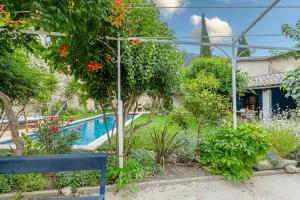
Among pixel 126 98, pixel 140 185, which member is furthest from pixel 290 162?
pixel 126 98

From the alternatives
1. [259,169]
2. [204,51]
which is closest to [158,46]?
[259,169]

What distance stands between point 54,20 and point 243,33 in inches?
166

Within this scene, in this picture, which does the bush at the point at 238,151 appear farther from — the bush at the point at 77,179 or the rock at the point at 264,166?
the bush at the point at 77,179

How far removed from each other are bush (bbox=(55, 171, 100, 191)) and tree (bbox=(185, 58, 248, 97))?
1074 cm

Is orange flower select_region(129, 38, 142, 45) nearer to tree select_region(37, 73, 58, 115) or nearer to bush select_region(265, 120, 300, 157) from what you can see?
tree select_region(37, 73, 58, 115)

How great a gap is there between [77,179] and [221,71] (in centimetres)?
1251

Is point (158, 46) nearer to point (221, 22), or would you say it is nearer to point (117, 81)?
point (117, 81)

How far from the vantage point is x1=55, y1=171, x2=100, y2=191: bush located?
4832mm

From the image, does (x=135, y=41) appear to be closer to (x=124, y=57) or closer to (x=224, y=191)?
(x=124, y=57)

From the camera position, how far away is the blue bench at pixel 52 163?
10.6ft

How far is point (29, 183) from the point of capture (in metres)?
4.73

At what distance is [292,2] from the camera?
559 cm

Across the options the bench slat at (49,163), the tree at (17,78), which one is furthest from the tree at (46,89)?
the bench slat at (49,163)

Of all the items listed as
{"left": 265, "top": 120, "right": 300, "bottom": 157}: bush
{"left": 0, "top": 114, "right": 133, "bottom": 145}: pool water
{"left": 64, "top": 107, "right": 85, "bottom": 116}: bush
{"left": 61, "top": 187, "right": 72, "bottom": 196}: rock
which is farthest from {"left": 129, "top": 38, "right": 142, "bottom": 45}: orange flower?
{"left": 64, "top": 107, "right": 85, "bottom": 116}: bush
